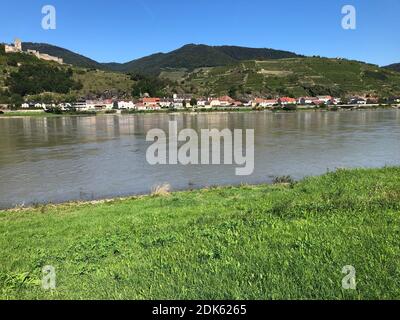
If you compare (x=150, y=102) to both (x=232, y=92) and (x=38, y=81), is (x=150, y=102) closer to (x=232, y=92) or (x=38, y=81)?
(x=232, y=92)

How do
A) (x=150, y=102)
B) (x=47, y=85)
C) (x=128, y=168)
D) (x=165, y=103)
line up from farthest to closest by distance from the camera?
(x=47, y=85), (x=165, y=103), (x=150, y=102), (x=128, y=168)

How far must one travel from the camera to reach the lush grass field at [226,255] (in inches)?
191

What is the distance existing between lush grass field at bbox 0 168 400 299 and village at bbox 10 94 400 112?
150m

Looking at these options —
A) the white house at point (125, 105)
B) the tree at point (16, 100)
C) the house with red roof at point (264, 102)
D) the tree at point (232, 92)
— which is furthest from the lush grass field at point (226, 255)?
the tree at point (232, 92)

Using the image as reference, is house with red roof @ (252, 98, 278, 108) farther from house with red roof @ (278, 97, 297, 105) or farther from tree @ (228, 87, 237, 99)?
tree @ (228, 87, 237, 99)

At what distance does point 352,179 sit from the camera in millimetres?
13781

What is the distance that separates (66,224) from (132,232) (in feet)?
10.6

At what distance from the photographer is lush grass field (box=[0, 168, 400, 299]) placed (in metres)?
4.85

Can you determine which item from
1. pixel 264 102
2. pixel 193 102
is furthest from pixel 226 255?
pixel 264 102

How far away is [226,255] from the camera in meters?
5.93

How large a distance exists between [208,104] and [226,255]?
553 feet

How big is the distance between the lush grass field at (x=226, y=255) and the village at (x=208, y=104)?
150m
